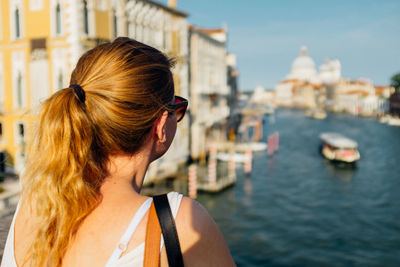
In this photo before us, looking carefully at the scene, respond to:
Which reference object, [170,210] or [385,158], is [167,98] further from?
[385,158]

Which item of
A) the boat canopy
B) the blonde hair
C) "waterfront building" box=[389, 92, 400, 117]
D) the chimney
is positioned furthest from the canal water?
"waterfront building" box=[389, 92, 400, 117]

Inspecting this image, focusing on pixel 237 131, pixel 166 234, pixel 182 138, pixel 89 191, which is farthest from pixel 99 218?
pixel 237 131

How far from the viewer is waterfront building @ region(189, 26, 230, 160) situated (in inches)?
991

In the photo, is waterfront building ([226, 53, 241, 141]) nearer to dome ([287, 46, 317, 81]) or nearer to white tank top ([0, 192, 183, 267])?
white tank top ([0, 192, 183, 267])

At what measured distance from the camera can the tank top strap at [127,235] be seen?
0.93 metres

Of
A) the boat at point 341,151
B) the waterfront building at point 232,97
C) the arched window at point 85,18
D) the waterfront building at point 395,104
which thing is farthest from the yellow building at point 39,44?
the waterfront building at point 395,104

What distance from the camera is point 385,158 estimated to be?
33.0 m

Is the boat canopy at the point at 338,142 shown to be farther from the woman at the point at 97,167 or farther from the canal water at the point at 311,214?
the woman at the point at 97,167

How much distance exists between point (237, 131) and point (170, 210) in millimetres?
44779

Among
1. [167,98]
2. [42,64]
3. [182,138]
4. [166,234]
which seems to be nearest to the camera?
[166,234]

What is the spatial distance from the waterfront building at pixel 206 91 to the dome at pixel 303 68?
157837mm

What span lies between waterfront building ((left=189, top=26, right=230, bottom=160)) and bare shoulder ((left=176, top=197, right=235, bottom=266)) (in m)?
23.6

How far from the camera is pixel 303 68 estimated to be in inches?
7357

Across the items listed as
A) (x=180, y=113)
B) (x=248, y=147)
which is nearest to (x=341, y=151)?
(x=248, y=147)
